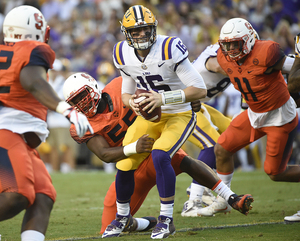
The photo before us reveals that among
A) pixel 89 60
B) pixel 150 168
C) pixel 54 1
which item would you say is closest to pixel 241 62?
pixel 150 168

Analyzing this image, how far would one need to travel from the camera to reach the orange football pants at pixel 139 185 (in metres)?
3.91

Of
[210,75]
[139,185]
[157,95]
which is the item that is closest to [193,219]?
[139,185]

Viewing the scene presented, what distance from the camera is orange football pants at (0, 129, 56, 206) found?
2.53 m

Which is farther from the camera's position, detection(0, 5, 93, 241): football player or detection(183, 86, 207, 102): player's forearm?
detection(183, 86, 207, 102): player's forearm

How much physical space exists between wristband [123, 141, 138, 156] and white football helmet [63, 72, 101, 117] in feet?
1.58

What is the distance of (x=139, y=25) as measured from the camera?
366cm

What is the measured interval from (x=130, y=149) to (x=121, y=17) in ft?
28.4

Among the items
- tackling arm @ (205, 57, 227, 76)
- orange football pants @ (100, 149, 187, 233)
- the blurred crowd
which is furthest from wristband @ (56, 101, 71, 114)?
the blurred crowd

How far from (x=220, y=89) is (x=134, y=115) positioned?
5.07 ft

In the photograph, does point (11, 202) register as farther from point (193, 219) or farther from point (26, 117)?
point (193, 219)

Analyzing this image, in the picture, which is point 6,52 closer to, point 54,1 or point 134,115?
point 134,115

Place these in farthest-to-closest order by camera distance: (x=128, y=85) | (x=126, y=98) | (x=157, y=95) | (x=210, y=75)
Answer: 1. (x=210, y=75)
2. (x=128, y=85)
3. (x=126, y=98)
4. (x=157, y=95)

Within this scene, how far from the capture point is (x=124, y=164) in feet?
12.0

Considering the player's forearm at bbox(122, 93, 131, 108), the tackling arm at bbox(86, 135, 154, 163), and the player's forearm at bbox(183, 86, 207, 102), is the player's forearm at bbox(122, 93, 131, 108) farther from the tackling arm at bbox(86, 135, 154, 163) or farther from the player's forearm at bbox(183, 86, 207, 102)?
the player's forearm at bbox(183, 86, 207, 102)
